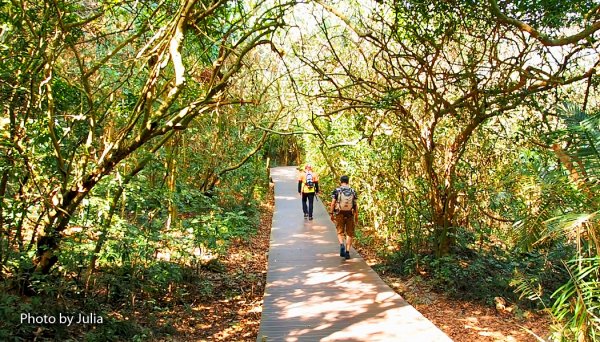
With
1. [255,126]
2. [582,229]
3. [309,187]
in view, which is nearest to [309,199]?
[309,187]

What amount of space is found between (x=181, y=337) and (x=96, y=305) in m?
1.05

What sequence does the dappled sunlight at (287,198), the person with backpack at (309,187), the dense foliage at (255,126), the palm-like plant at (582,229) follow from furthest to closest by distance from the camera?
the dappled sunlight at (287,198)
the person with backpack at (309,187)
the dense foliage at (255,126)
the palm-like plant at (582,229)

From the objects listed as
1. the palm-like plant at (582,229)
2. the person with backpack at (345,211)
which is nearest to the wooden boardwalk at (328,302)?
the person with backpack at (345,211)

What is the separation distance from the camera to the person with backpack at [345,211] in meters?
8.81

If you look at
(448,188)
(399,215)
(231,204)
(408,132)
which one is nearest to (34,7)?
(408,132)

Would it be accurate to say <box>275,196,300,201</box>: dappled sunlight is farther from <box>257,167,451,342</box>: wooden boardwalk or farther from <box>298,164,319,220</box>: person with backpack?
<box>257,167,451,342</box>: wooden boardwalk

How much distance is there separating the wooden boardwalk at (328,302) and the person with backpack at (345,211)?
1.18 ft

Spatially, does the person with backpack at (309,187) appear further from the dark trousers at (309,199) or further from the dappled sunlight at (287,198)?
the dappled sunlight at (287,198)

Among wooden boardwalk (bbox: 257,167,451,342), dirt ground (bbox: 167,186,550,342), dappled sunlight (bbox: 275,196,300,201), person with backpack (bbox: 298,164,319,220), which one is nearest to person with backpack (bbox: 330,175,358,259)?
wooden boardwalk (bbox: 257,167,451,342)

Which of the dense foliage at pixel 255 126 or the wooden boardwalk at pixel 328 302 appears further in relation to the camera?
the wooden boardwalk at pixel 328 302

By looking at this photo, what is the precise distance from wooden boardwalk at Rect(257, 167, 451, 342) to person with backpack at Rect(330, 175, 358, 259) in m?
0.36

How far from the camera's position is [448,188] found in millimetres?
8164

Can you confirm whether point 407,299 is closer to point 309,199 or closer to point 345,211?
point 345,211

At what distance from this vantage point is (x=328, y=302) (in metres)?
6.56
